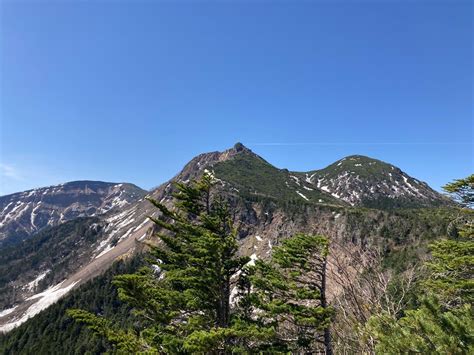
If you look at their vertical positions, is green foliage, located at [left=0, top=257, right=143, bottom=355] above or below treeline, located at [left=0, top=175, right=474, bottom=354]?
below

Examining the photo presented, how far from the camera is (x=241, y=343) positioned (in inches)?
607

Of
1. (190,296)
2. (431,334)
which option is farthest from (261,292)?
(431,334)

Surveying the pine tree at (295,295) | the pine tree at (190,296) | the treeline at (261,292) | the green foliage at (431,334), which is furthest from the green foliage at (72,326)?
the green foliage at (431,334)

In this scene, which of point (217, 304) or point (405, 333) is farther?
point (217, 304)

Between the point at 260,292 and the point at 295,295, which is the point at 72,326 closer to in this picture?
the point at 260,292

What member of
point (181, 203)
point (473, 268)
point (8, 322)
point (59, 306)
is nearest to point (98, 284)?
point (59, 306)

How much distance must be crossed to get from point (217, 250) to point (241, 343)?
465 centimetres

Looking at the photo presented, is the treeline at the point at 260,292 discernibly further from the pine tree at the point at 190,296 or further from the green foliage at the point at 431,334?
the green foliage at the point at 431,334

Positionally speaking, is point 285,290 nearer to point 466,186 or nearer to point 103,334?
point 103,334

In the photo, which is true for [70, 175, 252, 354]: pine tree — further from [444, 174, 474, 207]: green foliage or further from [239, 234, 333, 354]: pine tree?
[444, 174, 474, 207]: green foliage

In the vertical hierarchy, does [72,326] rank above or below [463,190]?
below

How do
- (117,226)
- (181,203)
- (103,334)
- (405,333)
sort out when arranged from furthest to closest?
1. (117,226)
2. (181,203)
3. (103,334)
4. (405,333)

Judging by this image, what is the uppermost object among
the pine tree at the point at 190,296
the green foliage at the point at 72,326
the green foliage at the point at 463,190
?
the green foliage at the point at 463,190

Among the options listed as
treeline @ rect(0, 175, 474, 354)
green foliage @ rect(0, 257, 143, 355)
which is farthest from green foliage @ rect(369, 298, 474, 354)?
green foliage @ rect(0, 257, 143, 355)
